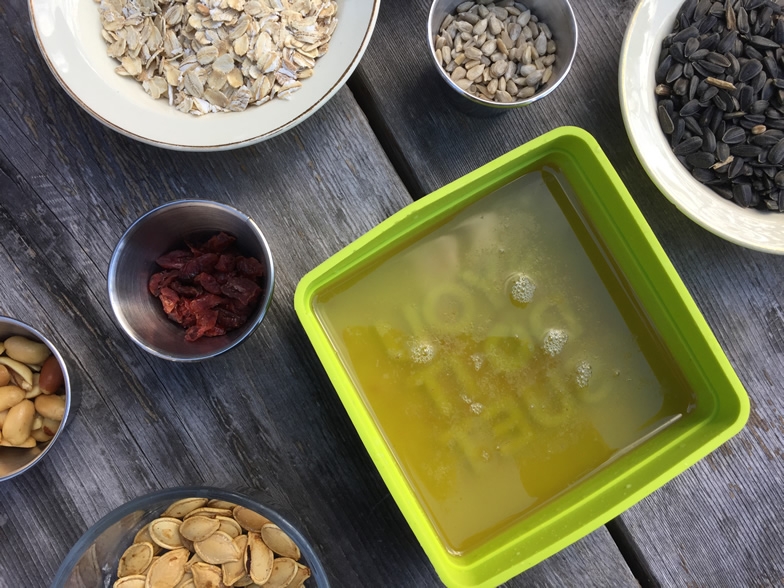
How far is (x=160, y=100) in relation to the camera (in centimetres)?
70

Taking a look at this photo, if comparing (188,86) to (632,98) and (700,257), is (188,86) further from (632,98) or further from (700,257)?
→ (700,257)

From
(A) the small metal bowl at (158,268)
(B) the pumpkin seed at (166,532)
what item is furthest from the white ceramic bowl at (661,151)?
(B) the pumpkin seed at (166,532)

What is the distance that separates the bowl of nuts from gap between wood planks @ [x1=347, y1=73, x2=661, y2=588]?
0.43 m

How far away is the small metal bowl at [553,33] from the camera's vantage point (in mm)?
692

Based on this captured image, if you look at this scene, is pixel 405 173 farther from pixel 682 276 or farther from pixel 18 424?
pixel 18 424

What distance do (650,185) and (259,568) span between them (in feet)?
2.38

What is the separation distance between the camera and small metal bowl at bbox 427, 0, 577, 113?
692mm

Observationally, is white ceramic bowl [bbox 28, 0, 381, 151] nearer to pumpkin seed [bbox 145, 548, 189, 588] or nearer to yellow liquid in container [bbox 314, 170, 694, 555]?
yellow liquid in container [bbox 314, 170, 694, 555]

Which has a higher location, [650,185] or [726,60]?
[726,60]

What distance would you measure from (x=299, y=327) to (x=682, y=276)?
55 cm

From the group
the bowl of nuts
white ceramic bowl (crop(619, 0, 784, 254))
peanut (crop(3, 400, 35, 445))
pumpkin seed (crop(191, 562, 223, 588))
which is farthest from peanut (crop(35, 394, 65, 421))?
white ceramic bowl (crop(619, 0, 784, 254))

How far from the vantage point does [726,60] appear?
712 millimetres

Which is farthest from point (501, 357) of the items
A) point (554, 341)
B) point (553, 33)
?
point (553, 33)

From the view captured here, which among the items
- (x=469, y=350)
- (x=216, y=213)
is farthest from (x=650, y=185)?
(x=216, y=213)
